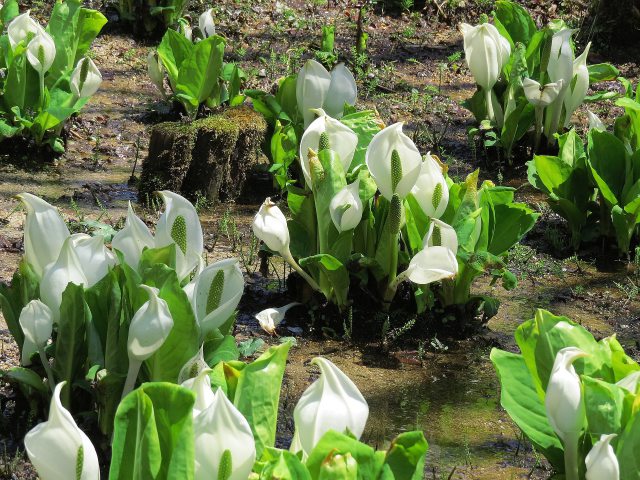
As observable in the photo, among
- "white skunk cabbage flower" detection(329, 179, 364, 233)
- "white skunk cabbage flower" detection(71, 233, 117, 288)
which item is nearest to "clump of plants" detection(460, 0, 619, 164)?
"white skunk cabbage flower" detection(329, 179, 364, 233)

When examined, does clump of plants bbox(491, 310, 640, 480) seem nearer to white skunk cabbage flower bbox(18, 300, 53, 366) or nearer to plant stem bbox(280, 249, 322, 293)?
white skunk cabbage flower bbox(18, 300, 53, 366)

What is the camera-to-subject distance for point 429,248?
10.2ft

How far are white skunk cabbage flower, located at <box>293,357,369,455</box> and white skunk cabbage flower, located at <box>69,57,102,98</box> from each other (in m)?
3.31

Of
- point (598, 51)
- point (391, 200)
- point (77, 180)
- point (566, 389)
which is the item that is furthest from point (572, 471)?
point (598, 51)

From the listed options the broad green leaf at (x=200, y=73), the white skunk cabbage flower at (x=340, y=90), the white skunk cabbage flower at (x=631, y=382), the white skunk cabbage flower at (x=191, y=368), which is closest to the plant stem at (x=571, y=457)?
the white skunk cabbage flower at (x=631, y=382)

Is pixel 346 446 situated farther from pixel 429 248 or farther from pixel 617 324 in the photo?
pixel 617 324

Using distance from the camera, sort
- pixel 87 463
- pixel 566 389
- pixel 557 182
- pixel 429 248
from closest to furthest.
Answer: pixel 87 463, pixel 566 389, pixel 429 248, pixel 557 182

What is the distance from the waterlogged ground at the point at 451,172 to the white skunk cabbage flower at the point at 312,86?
0.59m

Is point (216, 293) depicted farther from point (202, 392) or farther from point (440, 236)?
point (440, 236)

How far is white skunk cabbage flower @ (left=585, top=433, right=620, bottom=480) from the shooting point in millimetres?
1899

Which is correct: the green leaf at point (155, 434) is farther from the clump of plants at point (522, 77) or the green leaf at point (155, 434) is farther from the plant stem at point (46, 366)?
the clump of plants at point (522, 77)

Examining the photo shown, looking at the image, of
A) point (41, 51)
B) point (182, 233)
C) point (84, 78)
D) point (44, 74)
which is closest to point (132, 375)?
point (182, 233)

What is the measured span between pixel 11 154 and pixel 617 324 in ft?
9.98

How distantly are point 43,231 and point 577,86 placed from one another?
3.27m
